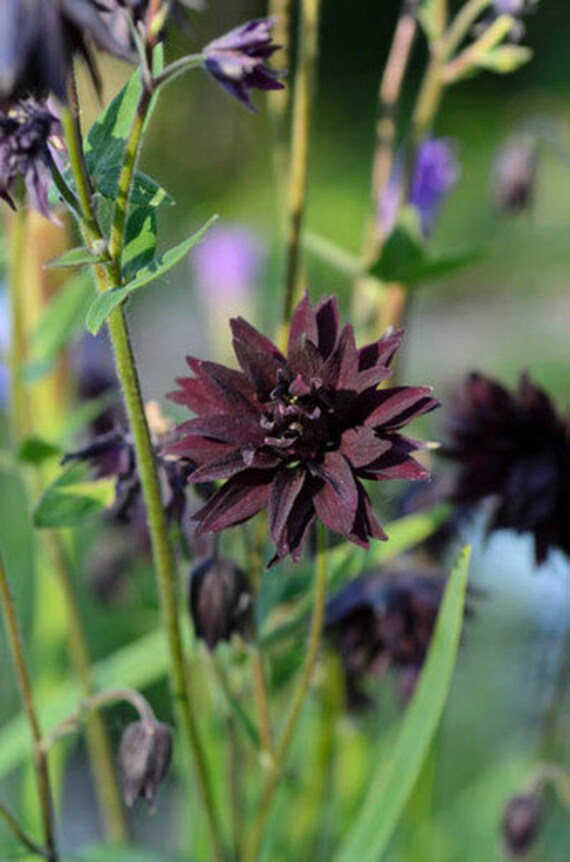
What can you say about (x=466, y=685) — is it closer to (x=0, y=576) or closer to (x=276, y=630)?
(x=276, y=630)

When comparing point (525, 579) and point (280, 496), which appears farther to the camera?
point (525, 579)

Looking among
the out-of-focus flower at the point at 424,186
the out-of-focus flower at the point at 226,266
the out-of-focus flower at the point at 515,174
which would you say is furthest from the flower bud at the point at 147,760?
the out-of-focus flower at the point at 226,266

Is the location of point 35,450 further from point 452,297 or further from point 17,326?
point 452,297

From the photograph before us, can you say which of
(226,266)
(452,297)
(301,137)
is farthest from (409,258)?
(452,297)

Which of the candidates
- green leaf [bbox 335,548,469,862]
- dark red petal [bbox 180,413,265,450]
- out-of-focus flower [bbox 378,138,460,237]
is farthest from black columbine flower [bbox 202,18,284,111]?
out-of-focus flower [bbox 378,138,460,237]

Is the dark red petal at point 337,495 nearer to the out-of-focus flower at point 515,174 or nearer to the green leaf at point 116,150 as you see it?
the green leaf at point 116,150

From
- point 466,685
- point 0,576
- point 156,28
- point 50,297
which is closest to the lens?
point 156,28

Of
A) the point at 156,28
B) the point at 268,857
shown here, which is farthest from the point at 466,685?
the point at 156,28
